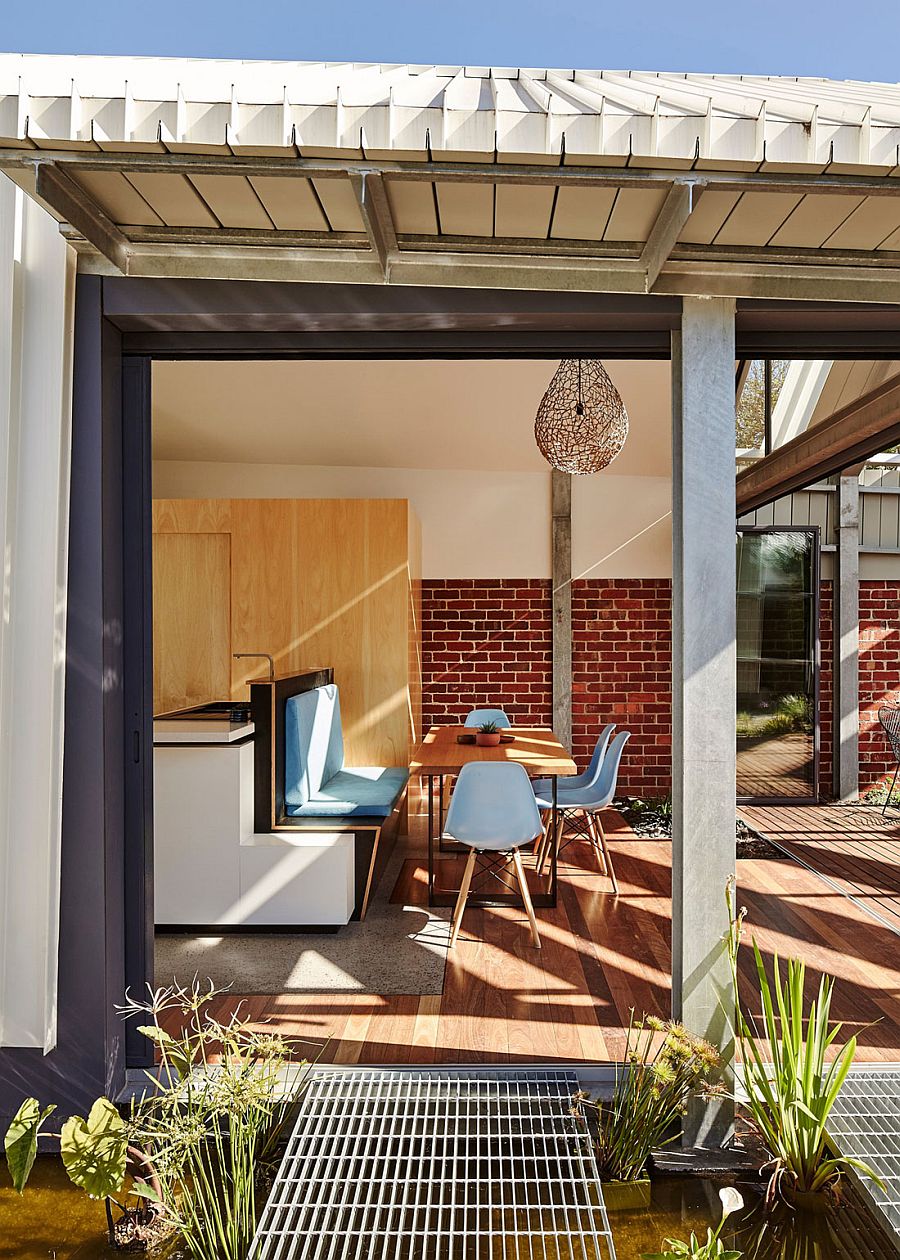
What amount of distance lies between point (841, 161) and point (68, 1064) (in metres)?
3.12

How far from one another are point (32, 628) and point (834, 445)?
381cm

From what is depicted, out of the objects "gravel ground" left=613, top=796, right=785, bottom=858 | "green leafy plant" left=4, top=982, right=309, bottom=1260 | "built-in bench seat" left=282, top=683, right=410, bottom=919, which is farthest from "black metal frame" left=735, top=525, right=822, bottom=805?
"green leafy plant" left=4, top=982, right=309, bottom=1260

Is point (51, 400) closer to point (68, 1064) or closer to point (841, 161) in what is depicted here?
point (68, 1064)

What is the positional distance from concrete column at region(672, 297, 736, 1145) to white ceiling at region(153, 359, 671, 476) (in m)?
3.16

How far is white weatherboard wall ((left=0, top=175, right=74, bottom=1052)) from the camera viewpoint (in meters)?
2.60

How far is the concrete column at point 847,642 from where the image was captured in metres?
8.05

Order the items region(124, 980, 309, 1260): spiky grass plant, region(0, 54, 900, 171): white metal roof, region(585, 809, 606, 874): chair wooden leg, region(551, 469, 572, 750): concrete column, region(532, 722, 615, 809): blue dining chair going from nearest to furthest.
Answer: region(0, 54, 900, 171): white metal roof → region(124, 980, 309, 1260): spiky grass plant → region(585, 809, 606, 874): chair wooden leg → region(532, 722, 615, 809): blue dining chair → region(551, 469, 572, 750): concrete column

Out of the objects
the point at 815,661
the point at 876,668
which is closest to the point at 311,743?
the point at 815,661

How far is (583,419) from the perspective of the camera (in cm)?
537

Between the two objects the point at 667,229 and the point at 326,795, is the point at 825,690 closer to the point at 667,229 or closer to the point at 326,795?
the point at 326,795

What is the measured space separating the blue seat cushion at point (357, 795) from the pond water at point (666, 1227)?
8.71 feet

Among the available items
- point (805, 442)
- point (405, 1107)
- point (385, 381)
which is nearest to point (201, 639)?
point (385, 381)

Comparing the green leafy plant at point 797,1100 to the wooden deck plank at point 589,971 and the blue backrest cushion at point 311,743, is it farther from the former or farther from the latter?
the blue backrest cushion at point 311,743

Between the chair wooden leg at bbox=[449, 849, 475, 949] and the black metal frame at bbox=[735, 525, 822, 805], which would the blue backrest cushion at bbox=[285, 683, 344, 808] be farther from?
the black metal frame at bbox=[735, 525, 822, 805]
